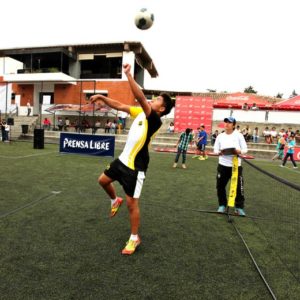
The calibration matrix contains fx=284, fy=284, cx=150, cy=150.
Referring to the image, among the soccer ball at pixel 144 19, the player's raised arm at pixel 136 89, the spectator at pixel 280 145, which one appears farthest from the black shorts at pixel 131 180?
the spectator at pixel 280 145

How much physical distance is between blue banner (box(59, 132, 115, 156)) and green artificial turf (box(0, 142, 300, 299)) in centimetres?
609

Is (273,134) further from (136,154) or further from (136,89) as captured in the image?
(136,89)

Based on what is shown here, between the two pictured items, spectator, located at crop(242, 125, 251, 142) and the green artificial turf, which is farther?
spectator, located at crop(242, 125, 251, 142)

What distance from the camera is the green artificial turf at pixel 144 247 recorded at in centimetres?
285

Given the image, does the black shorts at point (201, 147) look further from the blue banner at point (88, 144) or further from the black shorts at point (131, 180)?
the black shorts at point (131, 180)

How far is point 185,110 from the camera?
23672mm

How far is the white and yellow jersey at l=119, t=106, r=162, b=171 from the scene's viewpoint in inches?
137

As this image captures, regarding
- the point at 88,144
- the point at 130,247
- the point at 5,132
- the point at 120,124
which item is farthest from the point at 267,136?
the point at 130,247

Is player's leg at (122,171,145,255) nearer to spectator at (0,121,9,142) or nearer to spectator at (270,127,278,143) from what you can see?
spectator at (0,121,9,142)

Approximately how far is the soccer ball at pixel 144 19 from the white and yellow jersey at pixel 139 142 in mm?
5015

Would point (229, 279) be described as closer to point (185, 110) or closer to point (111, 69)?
point (185, 110)

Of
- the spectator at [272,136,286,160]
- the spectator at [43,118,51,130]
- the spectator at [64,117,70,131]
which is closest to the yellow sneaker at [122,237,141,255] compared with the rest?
the spectator at [272,136,286,160]

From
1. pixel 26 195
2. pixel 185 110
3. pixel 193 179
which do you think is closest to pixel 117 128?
pixel 185 110

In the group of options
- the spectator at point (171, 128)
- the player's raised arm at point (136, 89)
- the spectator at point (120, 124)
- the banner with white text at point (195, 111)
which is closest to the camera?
the player's raised arm at point (136, 89)
